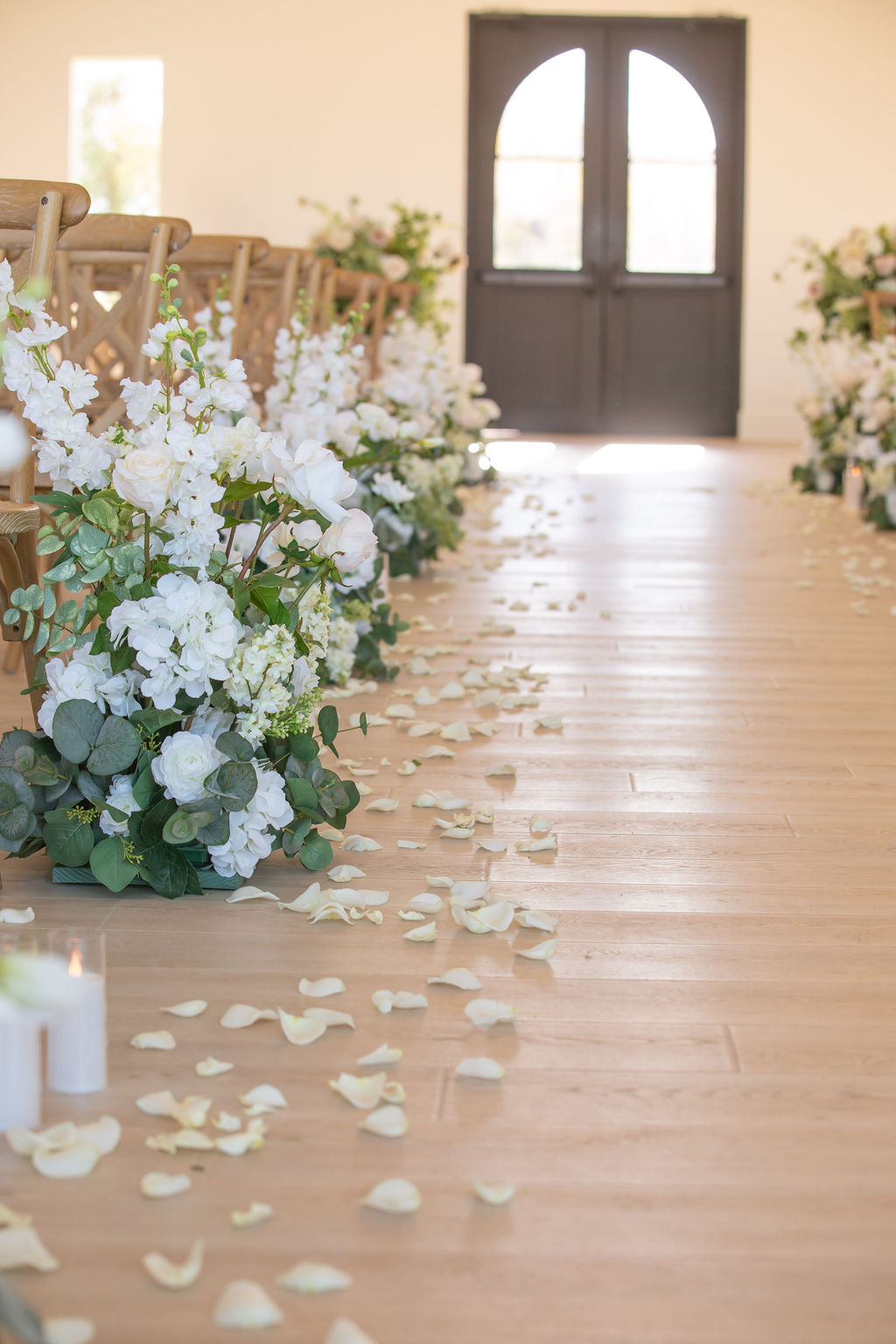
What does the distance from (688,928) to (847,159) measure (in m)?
9.88

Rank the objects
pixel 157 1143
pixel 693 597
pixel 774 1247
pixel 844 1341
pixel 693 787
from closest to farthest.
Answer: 1. pixel 844 1341
2. pixel 774 1247
3. pixel 157 1143
4. pixel 693 787
5. pixel 693 597

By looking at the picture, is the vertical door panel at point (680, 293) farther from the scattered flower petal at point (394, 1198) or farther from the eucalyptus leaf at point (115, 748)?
the scattered flower petal at point (394, 1198)

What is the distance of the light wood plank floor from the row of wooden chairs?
56cm

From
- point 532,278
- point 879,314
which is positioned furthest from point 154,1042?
point 532,278

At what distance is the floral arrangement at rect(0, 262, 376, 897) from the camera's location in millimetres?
1854

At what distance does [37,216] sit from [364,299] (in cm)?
335

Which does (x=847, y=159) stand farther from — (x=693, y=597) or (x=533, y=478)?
(x=693, y=597)

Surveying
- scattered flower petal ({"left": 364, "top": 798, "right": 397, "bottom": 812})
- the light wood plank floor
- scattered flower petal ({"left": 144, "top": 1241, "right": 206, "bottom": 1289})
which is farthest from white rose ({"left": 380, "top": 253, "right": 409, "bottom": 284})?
scattered flower petal ({"left": 144, "top": 1241, "right": 206, "bottom": 1289})

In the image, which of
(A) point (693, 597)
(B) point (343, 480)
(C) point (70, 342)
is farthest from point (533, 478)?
(B) point (343, 480)

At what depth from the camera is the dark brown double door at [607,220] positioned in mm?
10297

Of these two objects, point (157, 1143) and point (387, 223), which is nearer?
point (157, 1143)

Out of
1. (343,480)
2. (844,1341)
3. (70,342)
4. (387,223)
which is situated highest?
(387,223)

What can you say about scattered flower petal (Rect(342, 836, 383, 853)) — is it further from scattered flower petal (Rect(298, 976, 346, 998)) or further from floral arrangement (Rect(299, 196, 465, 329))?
floral arrangement (Rect(299, 196, 465, 329))

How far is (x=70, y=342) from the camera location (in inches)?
143
